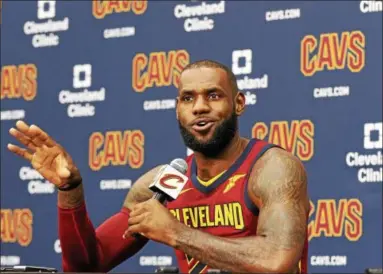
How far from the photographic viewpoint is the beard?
301 centimetres

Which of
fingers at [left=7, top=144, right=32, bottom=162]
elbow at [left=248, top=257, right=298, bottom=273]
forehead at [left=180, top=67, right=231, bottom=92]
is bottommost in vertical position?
elbow at [left=248, top=257, right=298, bottom=273]

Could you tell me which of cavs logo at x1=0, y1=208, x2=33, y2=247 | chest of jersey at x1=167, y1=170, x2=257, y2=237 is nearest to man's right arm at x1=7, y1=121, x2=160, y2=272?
chest of jersey at x1=167, y1=170, x2=257, y2=237

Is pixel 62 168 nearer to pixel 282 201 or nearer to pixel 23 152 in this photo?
pixel 23 152

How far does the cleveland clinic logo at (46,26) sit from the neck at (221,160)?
2820 mm

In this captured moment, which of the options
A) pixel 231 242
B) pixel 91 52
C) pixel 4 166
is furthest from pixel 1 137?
pixel 231 242

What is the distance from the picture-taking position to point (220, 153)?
10.2ft

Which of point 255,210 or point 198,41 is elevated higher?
point 198,41

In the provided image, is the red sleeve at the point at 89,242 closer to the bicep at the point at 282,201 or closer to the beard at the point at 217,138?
the beard at the point at 217,138

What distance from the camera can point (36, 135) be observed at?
9.33ft

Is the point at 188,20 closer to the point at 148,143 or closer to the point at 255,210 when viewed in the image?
the point at 148,143

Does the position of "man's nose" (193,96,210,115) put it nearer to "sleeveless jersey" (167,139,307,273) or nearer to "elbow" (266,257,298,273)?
"sleeveless jersey" (167,139,307,273)

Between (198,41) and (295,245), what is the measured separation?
8.88 feet

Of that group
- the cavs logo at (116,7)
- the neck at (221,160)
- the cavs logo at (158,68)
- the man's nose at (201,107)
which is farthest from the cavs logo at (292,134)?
the man's nose at (201,107)

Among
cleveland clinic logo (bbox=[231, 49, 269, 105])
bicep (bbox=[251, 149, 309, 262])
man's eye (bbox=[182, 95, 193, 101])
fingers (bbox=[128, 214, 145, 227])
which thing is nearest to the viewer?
fingers (bbox=[128, 214, 145, 227])
